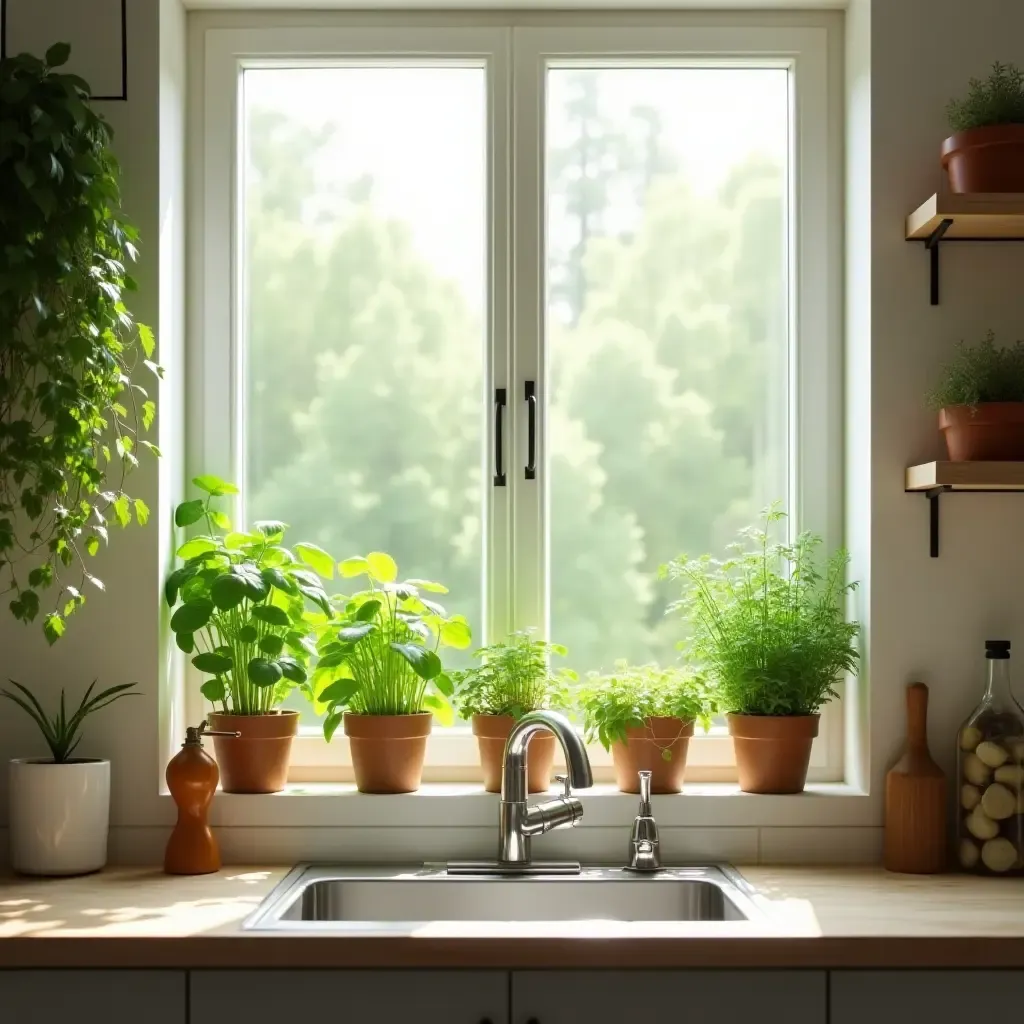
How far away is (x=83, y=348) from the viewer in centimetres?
203

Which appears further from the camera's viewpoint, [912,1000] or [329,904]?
[329,904]

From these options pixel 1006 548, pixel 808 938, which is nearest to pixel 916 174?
pixel 1006 548

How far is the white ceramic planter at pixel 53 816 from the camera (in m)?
2.14

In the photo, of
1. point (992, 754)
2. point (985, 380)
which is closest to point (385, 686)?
point (992, 754)

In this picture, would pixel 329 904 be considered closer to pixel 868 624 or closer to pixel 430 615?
pixel 430 615

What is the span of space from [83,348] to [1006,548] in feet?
5.24

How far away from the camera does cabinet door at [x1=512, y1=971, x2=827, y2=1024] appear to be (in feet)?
5.89

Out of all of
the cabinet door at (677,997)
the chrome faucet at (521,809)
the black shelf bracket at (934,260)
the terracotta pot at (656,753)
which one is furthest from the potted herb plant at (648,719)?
the black shelf bracket at (934,260)

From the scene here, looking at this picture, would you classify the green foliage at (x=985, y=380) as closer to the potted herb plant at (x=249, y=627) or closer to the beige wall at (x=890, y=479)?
the beige wall at (x=890, y=479)

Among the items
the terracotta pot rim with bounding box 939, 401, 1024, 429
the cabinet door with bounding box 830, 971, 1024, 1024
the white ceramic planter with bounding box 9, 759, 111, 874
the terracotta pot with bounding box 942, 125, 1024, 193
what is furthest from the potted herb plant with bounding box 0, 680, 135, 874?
the terracotta pot with bounding box 942, 125, 1024, 193

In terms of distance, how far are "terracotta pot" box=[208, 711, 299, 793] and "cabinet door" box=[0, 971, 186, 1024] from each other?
57 cm

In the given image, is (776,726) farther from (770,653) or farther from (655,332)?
(655,332)

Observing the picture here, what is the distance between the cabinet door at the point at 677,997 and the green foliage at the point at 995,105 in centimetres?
140

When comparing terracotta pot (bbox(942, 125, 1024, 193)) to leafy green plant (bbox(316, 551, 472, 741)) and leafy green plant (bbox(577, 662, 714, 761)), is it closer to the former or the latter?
leafy green plant (bbox(577, 662, 714, 761))
